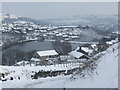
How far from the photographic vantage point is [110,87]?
3.38 metres

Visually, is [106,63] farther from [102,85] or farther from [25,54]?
[25,54]

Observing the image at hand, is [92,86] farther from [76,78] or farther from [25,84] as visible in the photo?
[25,84]

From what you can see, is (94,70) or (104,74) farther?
(94,70)

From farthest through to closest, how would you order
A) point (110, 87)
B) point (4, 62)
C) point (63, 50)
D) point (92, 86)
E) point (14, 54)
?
point (63, 50)
point (14, 54)
point (4, 62)
point (92, 86)
point (110, 87)

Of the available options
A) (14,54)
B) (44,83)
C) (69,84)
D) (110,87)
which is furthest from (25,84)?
(14,54)

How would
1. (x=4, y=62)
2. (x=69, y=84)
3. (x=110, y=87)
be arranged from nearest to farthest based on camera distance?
(x=110, y=87) → (x=69, y=84) → (x=4, y=62)

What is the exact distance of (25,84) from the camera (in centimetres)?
431

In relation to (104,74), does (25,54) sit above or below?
below

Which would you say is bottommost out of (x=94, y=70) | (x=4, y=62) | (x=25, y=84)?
(x=4, y=62)

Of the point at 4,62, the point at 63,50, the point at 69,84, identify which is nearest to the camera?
the point at 69,84

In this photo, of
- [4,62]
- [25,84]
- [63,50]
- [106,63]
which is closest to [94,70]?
[106,63]

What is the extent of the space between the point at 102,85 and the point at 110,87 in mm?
177

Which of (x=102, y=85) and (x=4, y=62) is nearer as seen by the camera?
(x=102, y=85)

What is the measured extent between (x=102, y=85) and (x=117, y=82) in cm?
23
